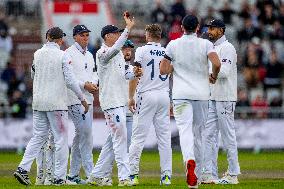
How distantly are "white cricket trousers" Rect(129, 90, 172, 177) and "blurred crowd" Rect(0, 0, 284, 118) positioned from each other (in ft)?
43.6

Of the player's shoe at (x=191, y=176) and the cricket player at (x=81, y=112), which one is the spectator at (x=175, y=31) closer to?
the cricket player at (x=81, y=112)

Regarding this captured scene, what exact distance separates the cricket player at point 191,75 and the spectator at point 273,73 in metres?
18.3

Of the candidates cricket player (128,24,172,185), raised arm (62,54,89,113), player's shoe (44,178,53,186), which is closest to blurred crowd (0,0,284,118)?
player's shoe (44,178,53,186)

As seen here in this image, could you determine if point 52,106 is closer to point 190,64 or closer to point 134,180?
point 134,180

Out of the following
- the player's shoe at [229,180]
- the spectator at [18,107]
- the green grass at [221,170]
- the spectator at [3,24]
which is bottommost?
the green grass at [221,170]

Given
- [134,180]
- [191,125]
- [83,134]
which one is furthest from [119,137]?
[191,125]

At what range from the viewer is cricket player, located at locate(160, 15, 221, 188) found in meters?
18.0

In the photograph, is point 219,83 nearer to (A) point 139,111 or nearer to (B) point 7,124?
(A) point 139,111

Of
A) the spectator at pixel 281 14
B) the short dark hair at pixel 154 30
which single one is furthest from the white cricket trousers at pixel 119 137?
the spectator at pixel 281 14

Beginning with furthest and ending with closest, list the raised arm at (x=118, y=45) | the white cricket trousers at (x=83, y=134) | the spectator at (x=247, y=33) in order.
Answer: the spectator at (x=247, y=33), the white cricket trousers at (x=83, y=134), the raised arm at (x=118, y=45)

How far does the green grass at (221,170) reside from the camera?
19.5 metres

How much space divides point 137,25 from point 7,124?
24.8 ft

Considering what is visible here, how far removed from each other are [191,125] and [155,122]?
2.68 metres

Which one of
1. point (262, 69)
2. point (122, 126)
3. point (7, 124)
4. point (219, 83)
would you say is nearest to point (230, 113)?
point (219, 83)
